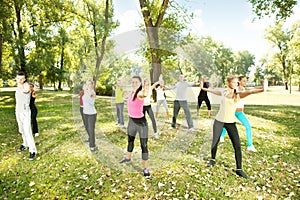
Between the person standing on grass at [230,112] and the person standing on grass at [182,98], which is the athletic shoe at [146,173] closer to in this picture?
the person standing on grass at [230,112]

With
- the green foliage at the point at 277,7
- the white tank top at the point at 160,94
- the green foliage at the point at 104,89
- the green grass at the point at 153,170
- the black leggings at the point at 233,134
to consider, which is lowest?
the green grass at the point at 153,170

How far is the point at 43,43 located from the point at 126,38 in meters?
25.9

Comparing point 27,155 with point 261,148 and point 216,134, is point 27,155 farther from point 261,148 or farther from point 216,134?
point 261,148

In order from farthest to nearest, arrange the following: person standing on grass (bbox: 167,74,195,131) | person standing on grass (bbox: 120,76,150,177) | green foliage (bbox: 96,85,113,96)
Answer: green foliage (bbox: 96,85,113,96), person standing on grass (bbox: 167,74,195,131), person standing on grass (bbox: 120,76,150,177)

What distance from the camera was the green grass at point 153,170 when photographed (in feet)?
15.8

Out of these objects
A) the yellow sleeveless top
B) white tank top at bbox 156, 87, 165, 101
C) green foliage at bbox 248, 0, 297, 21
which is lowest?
the yellow sleeveless top

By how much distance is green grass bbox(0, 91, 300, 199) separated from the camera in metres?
4.82

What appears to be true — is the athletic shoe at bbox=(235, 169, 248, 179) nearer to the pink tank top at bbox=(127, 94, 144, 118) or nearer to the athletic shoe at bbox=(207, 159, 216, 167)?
the athletic shoe at bbox=(207, 159, 216, 167)

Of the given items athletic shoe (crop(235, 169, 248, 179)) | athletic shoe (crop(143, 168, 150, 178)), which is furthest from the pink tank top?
athletic shoe (crop(235, 169, 248, 179))

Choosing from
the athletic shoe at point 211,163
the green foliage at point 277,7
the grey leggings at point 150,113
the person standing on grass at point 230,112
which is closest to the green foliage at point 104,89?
the grey leggings at point 150,113

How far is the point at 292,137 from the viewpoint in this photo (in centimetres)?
888

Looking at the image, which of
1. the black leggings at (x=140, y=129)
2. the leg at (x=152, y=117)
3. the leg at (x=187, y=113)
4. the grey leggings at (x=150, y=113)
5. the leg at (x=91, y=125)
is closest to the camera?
the black leggings at (x=140, y=129)

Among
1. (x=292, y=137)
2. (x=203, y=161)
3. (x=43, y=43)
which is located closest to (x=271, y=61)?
(x=43, y=43)

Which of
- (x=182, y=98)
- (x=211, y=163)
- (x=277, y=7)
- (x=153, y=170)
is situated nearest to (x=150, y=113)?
(x=182, y=98)
